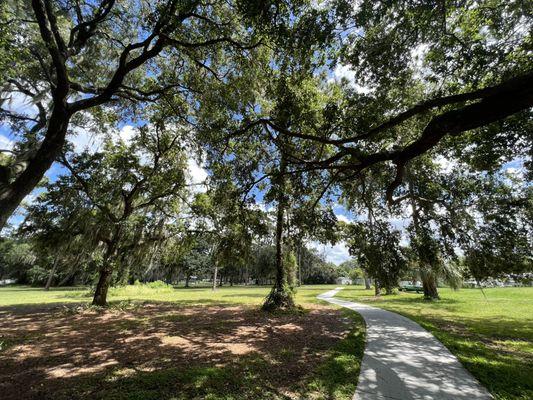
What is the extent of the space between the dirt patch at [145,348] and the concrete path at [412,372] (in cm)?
97

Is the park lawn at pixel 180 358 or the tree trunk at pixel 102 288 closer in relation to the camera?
the park lawn at pixel 180 358

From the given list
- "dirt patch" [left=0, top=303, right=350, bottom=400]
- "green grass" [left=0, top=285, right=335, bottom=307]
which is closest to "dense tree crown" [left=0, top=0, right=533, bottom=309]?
"dirt patch" [left=0, top=303, right=350, bottom=400]

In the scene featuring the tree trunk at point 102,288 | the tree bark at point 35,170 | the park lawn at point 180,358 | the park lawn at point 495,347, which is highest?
the tree bark at point 35,170

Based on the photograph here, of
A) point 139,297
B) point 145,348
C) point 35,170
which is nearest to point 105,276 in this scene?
point 145,348

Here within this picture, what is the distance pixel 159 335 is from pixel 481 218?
9.65m

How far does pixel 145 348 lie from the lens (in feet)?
19.7

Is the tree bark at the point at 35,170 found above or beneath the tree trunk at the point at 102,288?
above

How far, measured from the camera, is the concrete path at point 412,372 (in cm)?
367

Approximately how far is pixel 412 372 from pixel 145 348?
532 centimetres

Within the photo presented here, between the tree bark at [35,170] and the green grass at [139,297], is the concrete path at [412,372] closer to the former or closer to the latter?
the tree bark at [35,170]

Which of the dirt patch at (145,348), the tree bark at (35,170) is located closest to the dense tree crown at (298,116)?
the tree bark at (35,170)

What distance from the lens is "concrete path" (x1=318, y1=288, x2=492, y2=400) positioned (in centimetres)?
367

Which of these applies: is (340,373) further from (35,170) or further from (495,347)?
(35,170)

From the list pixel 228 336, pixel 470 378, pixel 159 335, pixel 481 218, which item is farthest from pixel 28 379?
pixel 481 218
